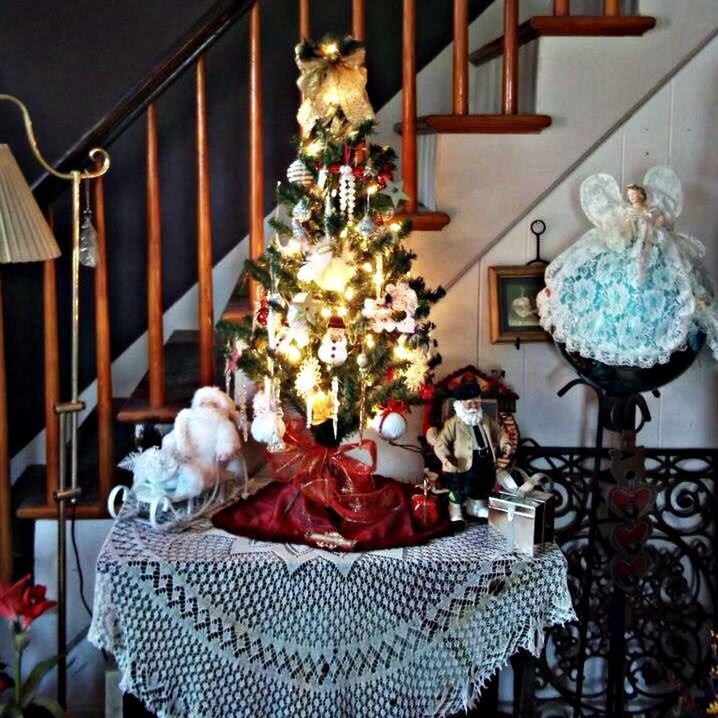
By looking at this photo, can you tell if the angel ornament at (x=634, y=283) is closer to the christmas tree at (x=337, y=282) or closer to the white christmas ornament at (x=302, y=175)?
the christmas tree at (x=337, y=282)

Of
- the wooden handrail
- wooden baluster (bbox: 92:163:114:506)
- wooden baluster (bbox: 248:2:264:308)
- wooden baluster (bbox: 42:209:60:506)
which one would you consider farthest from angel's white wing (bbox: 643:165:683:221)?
wooden baluster (bbox: 42:209:60:506)

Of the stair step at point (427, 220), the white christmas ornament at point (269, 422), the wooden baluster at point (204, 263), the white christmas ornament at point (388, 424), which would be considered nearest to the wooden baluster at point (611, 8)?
the stair step at point (427, 220)

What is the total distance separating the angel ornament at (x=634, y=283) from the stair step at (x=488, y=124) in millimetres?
190

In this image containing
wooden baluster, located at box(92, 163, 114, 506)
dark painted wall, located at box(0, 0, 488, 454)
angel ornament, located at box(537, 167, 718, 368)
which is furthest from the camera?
dark painted wall, located at box(0, 0, 488, 454)

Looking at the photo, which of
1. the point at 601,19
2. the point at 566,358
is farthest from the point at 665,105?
the point at 566,358

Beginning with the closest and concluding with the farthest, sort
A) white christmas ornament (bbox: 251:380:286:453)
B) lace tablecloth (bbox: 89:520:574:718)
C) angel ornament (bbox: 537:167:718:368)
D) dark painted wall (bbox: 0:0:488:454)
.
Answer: lace tablecloth (bbox: 89:520:574:718) → white christmas ornament (bbox: 251:380:286:453) → angel ornament (bbox: 537:167:718:368) → dark painted wall (bbox: 0:0:488:454)

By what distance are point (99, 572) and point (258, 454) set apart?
0.58 m

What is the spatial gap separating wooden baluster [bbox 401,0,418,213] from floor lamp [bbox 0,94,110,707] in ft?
2.25

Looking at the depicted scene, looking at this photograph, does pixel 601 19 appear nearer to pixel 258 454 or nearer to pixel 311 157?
pixel 311 157

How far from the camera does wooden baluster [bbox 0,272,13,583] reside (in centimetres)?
213

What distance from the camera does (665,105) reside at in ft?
7.23

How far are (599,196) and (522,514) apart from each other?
78cm

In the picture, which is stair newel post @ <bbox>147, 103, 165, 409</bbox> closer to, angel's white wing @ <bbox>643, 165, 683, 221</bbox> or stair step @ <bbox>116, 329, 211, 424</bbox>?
stair step @ <bbox>116, 329, 211, 424</bbox>

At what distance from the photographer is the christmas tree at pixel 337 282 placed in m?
1.77
